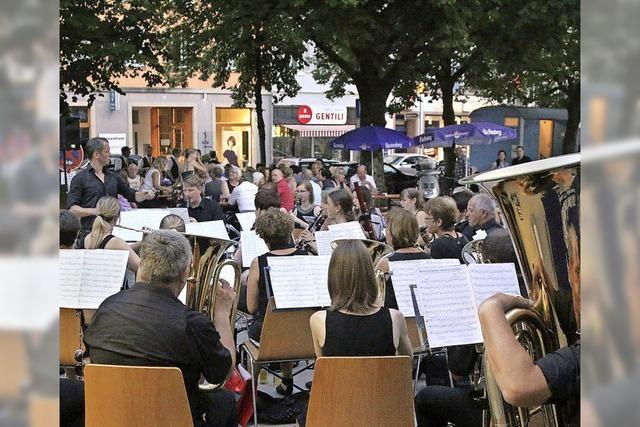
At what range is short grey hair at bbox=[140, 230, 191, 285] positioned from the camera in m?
3.54

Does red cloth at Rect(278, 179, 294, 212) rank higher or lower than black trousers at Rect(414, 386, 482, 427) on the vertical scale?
higher

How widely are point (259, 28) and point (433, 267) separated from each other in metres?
16.3

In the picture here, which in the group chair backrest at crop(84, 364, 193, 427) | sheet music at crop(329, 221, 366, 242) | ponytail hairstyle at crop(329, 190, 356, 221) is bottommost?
chair backrest at crop(84, 364, 193, 427)

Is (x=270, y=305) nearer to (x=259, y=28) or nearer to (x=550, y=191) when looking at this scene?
(x=550, y=191)

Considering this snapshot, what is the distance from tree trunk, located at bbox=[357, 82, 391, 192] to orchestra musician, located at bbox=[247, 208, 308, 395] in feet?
50.8

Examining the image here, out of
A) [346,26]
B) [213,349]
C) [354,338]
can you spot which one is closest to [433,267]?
[354,338]

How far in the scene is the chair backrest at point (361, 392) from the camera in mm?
3416

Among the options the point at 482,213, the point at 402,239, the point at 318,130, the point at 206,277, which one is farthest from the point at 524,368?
the point at 318,130

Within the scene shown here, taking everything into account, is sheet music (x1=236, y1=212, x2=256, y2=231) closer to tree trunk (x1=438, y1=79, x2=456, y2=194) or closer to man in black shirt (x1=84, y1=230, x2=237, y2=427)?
man in black shirt (x1=84, y1=230, x2=237, y2=427)

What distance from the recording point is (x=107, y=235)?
5840mm

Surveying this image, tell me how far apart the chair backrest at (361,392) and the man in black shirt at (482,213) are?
10.0 feet

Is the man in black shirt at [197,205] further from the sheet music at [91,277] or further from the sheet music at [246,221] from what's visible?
the sheet music at [91,277]

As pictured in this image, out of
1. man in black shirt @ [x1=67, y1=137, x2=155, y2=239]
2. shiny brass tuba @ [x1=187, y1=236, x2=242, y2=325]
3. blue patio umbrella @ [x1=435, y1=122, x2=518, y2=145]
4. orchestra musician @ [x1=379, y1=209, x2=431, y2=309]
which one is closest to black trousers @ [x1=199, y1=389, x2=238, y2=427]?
shiny brass tuba @ [x1=187, y1=236, x2=242, y2=325]

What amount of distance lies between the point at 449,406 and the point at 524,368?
162cm
